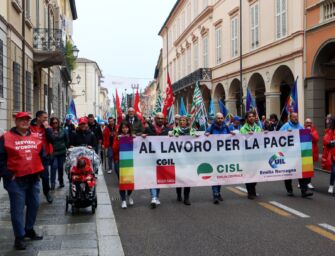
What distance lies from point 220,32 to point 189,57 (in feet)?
40.3

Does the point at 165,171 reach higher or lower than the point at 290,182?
higher

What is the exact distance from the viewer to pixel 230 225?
7402 millimetres

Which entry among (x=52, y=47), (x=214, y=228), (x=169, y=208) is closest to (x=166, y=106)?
(x=52, y=47)

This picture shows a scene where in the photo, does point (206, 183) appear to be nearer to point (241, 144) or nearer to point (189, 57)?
point (241, 144)

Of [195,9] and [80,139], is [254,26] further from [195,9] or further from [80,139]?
[80,139]

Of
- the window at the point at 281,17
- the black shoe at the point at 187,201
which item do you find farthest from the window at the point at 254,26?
the black shoe at the point at 187,201

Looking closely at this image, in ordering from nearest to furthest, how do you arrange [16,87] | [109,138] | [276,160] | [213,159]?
1. [213,159]
2. [276,160]
3. [109,138]
4. [16,87]

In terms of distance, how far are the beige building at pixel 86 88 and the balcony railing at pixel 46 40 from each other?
63.6 meters

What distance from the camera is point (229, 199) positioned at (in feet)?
32.6

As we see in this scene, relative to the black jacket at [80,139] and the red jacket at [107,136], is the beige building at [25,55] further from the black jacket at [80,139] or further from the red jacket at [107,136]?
the black jacket at [80,139]

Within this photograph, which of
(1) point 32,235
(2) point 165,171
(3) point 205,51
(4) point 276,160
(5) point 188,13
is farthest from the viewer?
(5) point 188,13

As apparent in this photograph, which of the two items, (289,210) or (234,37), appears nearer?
(289,210)

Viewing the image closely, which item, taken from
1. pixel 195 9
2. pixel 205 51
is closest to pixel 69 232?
pixel 205 51

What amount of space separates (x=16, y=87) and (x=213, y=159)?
9.59 metres
